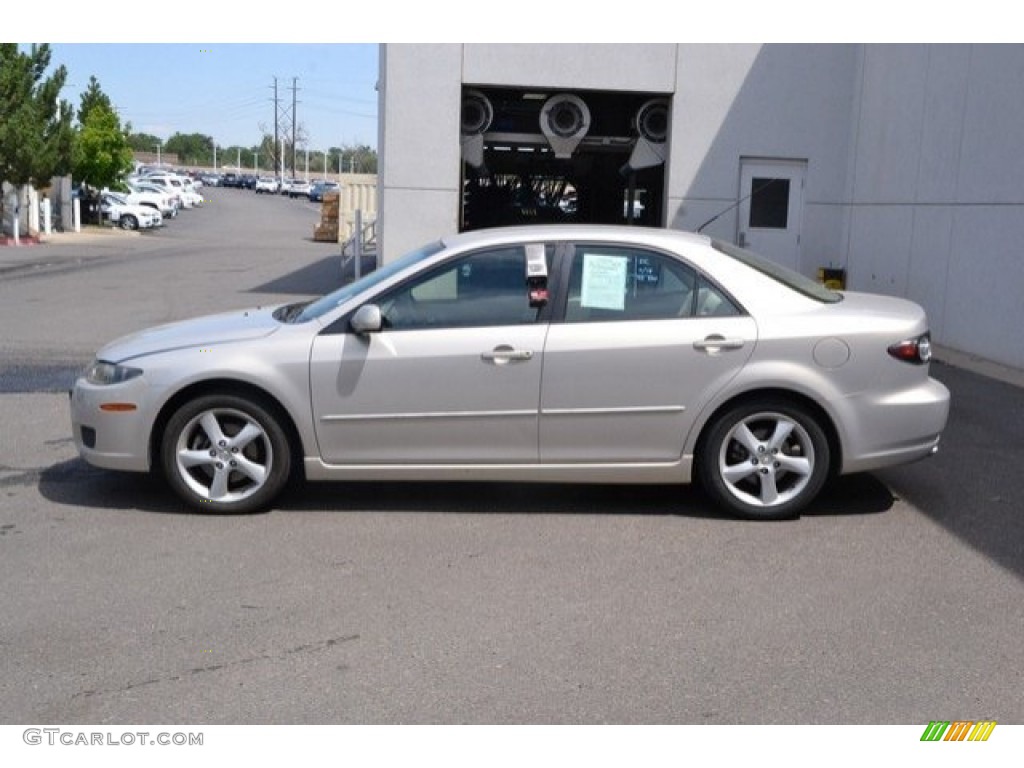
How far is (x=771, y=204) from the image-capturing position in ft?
52.7

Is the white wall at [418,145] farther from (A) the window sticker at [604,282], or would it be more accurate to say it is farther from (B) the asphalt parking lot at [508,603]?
(A) the window sticker at [604,282]

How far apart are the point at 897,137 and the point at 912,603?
10.5 meters

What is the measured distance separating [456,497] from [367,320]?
1.26 m

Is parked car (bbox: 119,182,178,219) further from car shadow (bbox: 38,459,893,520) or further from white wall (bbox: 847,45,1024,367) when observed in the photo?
car shadow (bbox: 38,459,893,520)

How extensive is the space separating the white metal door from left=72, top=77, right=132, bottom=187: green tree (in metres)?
32.3

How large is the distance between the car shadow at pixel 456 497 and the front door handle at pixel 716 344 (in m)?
0.94

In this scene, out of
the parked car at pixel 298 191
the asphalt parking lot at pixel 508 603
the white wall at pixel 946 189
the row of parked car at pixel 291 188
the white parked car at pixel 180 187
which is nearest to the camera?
the asphalt parking lot at pixel 508 603

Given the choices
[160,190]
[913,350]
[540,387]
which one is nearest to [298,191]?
[160,190]

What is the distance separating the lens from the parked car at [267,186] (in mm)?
92569

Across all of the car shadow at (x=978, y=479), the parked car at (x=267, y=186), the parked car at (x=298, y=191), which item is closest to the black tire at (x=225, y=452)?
the car shadow at (x=978, y=479)

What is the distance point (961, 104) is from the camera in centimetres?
1254

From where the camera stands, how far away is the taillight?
20.0ft

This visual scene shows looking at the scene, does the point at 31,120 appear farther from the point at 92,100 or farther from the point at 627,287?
the point at 627,287

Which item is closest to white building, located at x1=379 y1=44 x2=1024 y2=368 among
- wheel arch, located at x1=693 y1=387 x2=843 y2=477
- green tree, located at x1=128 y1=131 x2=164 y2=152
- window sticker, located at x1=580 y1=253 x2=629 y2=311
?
wheel arch, located at x1=693 y1=387 x2=843 y2=477
